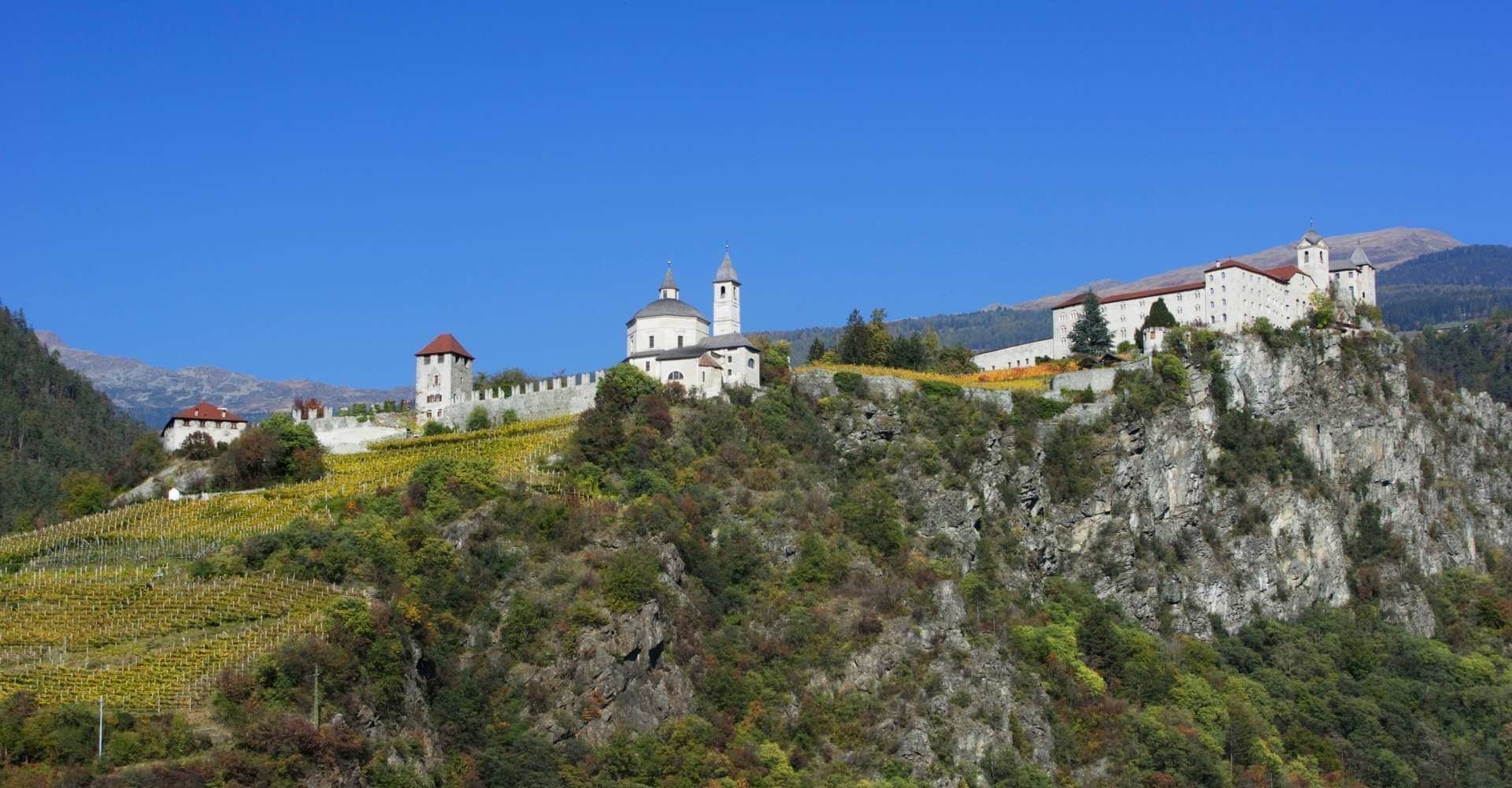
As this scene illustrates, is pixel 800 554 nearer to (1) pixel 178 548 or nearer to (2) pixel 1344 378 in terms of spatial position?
(1) pixel 178 548

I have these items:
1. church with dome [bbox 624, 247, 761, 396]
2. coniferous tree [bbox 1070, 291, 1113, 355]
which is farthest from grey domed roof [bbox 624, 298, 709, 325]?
coniferous tree [bbox 1070, 291, 1113, 355]

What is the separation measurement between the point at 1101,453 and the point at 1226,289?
17.7m

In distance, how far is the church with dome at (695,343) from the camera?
9125cm

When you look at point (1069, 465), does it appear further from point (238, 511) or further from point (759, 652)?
point (238, 511)

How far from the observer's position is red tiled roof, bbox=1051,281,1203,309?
114 m

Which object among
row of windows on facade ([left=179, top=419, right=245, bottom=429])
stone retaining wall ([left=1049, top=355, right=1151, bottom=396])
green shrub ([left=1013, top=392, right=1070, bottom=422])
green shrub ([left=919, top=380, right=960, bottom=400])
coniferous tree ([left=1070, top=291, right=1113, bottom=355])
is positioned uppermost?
coniferous tree ([left=1070, top=291, right=1113, bottom=355])

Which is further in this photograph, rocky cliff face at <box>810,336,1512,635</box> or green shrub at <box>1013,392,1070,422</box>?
green shrub at <box>1013,392,1070,422</box>

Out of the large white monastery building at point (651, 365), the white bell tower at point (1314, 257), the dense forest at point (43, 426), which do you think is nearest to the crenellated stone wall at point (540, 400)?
the large white monastery building at point (651, 365)

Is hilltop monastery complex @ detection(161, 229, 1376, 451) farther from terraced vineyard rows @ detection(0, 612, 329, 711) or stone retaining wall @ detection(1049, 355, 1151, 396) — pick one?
terraced vineyard rows @ detection(0, 612, 329, 711)

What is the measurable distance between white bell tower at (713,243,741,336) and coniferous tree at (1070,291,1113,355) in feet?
75.6

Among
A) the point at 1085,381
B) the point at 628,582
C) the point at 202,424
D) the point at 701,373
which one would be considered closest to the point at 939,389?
the point at 1085,381

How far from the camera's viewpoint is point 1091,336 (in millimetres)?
111438

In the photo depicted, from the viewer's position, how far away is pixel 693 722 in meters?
72.6

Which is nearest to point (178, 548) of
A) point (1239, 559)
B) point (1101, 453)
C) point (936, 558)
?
point (936, 558)
